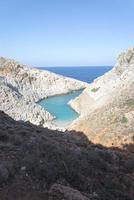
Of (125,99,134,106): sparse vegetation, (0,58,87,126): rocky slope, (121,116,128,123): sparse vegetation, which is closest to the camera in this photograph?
(121,116,128,123): sparse vegetation

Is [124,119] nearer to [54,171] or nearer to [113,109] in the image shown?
[113,109]

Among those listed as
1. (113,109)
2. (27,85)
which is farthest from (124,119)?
(27,85)

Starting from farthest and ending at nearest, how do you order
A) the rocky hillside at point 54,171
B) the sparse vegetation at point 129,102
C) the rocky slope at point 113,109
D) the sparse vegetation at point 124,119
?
1. the sparse vegetation at point 129,102
2. the sparse vegetation at point 124,119
3. the rocky slope at point 113,109
4. the rocky hillside at point 54,171

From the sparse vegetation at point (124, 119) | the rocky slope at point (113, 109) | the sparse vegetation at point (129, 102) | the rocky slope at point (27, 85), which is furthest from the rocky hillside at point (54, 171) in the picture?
the rocky slope at point (27, 85)

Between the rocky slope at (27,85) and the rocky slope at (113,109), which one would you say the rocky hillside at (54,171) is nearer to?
the rocky slope at (113,109)

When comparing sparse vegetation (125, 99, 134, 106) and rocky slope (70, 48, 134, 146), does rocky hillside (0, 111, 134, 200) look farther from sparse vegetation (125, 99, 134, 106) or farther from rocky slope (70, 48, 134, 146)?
sparse vegetation (125, 99, 134, 106)

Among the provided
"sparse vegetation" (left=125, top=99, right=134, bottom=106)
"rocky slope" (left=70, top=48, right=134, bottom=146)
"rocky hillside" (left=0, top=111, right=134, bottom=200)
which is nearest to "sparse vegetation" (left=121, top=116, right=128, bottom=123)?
"rocky slope" (left=70, top=48, right=134, bottom=146)
